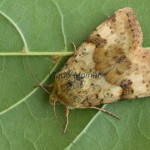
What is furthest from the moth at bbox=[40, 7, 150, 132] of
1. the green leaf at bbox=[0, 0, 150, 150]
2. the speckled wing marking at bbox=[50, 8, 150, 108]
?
the green leaf at bbox=[0, 0, 150, 150]

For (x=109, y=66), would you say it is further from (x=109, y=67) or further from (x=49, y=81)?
(x=49, y=81)

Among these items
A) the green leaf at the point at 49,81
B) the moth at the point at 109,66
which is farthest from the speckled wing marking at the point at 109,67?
the green leaf at the point at 49,81

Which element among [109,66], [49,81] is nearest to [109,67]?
[109,66]

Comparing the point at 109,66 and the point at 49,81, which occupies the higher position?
the point at 109,66

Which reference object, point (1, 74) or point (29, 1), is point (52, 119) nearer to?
point (1, 74)

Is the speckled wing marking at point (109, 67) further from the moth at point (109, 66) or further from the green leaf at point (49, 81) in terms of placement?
the green leaf at point (49, 81)
